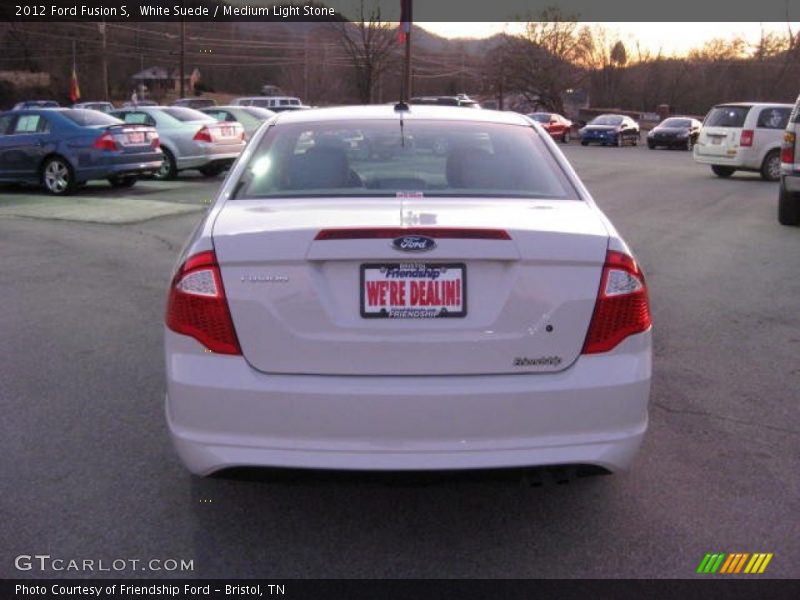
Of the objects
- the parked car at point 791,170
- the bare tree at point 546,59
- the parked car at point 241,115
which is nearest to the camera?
the parked car at point 791,170

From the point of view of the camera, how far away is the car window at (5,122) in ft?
51.1

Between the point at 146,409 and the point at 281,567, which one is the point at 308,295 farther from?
the point at 146,409

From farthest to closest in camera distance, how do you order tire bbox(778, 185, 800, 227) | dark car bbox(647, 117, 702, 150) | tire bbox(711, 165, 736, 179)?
dark car bbox(647, 117, 702, 150) → tire bbox(711, 165, 736, 179) → tire bbox(778, 185, 800, 227)

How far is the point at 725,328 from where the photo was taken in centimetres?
652

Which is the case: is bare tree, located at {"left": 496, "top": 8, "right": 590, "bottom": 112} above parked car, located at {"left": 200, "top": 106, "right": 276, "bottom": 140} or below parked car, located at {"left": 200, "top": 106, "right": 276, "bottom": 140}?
above

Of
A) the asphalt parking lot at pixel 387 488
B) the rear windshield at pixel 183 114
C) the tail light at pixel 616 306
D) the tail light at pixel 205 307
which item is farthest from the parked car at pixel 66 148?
the tail light at pixel 616 306

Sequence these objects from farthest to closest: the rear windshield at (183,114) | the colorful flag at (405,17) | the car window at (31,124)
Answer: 1. the colorful flag at (405,17)
2. the rear windshield at (183,114)
3. the car window at (31,124)

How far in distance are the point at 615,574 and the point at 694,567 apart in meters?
0.30

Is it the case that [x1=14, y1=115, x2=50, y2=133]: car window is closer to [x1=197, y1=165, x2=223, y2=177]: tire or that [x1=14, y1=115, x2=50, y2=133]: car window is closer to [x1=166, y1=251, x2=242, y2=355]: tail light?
[x1=197, y1=165, x2=223, y2=177]: tire

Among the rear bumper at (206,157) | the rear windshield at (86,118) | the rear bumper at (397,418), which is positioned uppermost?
the rear windshield at (86,118)

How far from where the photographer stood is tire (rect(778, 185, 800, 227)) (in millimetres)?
12094

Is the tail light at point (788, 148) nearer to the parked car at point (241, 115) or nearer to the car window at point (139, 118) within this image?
the car window at point (139, 118)

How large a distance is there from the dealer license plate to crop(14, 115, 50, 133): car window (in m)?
13.8
